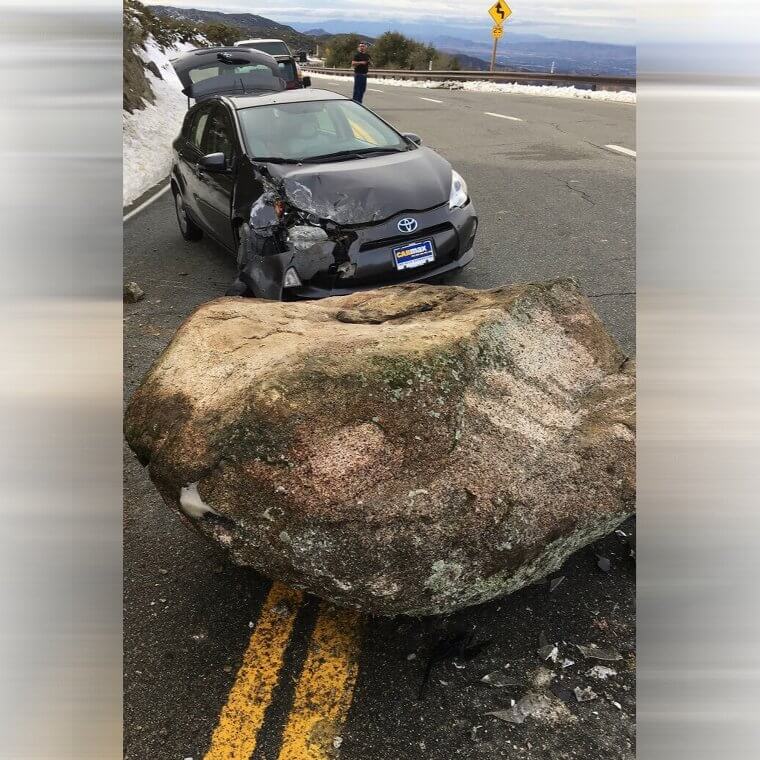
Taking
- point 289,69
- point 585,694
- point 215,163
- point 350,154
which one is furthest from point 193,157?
point 289,69

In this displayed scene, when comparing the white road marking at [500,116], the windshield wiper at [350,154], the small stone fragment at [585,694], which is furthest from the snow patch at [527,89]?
the small stone fragment at [585,694]

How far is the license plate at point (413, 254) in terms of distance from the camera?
436cm

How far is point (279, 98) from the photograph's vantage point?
18.5 feet

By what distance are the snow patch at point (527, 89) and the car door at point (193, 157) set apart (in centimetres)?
781

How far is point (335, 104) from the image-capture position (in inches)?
219

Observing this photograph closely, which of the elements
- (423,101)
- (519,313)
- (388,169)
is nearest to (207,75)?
(388,169)

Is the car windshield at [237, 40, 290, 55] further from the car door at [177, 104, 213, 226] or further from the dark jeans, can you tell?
the car door at [177, 104, 213, 226]

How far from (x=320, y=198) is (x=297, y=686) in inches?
123

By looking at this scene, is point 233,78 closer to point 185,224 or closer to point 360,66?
point 185,224

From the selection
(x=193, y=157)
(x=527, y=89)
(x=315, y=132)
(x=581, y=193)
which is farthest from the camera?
(x=527, y=89)

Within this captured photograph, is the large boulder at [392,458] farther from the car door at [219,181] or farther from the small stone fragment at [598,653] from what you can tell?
the car door at [219,181]
